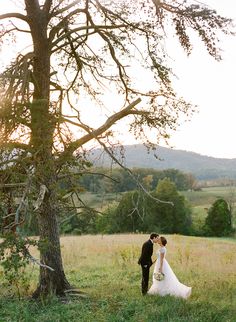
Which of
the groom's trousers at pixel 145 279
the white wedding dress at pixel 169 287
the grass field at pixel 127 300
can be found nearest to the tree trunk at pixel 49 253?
the grass field at pixel 127 300

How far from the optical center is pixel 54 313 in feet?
34.4

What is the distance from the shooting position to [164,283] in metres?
13.4

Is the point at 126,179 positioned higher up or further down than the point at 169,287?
higher up

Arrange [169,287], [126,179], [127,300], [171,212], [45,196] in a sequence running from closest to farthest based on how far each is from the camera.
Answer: [127,300] < [45,196] < [169,287] < [126,179] < [171,212]

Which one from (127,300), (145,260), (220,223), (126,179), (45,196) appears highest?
(126,179)

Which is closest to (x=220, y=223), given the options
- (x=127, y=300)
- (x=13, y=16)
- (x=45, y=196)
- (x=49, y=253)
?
(x=127, y=300)

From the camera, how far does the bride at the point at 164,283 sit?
1315 centimetres

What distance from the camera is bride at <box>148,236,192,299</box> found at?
13155mm

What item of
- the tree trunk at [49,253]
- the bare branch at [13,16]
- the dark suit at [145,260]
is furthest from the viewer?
the dark suit at [145,260]

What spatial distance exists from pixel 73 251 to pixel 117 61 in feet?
45.2

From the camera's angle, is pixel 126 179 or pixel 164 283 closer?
pixel 164 283

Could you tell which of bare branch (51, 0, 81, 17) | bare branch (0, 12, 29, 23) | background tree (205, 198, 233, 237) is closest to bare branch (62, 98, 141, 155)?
bare branch (51, 0, 81, 17)

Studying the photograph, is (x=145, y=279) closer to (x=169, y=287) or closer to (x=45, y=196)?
(x=169, y=287)

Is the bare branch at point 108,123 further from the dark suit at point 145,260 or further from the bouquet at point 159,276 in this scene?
the bouquet at point 159,276
